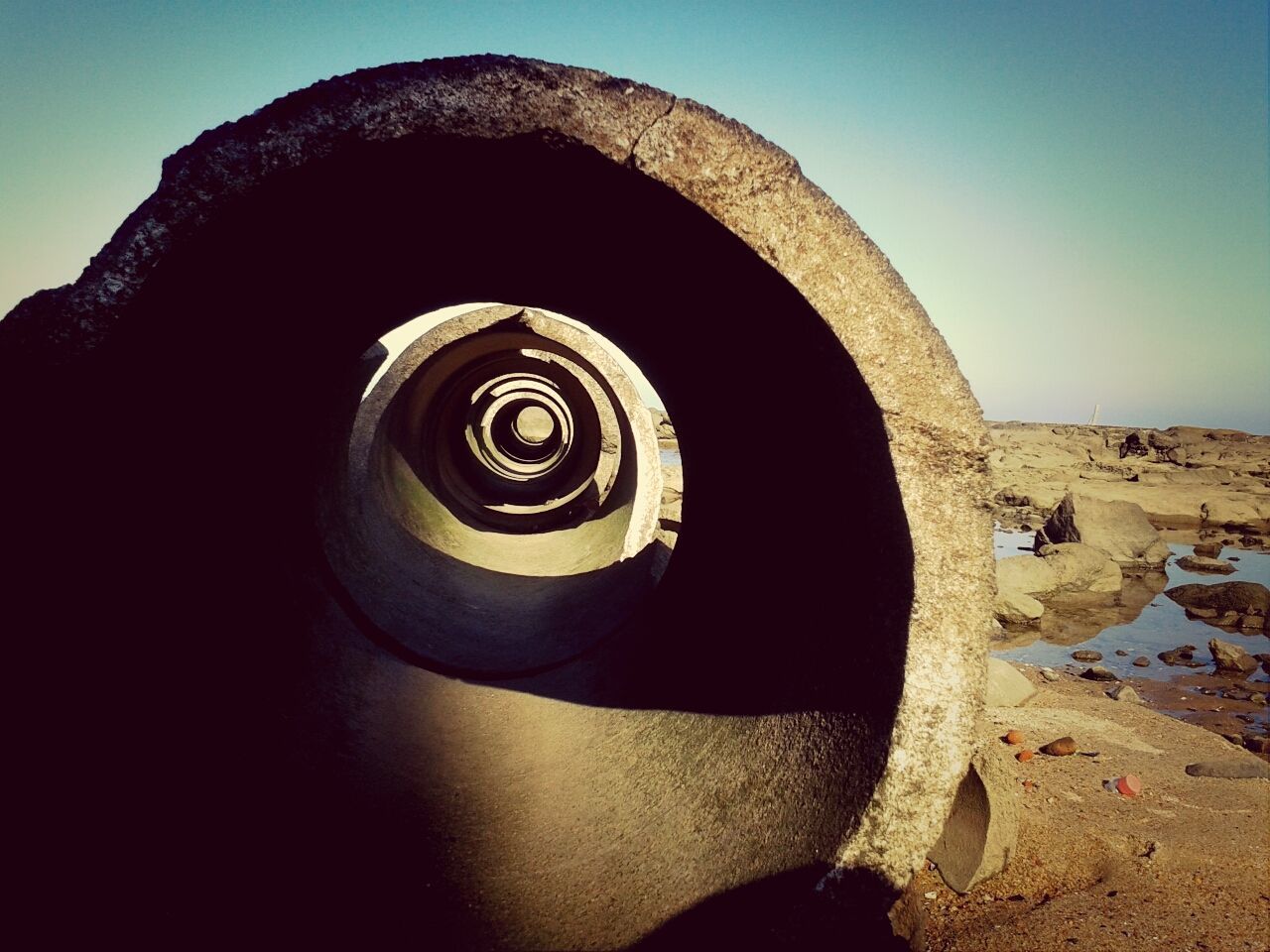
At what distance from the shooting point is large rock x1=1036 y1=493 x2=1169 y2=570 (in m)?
11.0

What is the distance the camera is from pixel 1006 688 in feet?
16.4

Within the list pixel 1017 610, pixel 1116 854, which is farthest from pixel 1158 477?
pixel 1116 854

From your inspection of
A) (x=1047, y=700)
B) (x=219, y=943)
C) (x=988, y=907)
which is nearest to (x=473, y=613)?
(x=219, y=943)

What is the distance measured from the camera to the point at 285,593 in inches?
124

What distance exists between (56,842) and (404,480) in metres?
Answer: 5.45

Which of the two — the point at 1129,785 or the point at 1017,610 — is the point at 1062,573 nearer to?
the point at 1017,610

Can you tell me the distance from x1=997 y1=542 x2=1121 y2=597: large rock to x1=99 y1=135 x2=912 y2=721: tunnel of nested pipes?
23.7ft

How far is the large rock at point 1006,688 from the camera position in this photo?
490cm

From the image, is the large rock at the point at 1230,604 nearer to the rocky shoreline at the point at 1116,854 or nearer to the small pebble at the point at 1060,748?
the rocky shoreline at the point at 1116,854

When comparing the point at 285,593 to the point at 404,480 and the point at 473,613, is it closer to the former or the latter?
the point at 473,613

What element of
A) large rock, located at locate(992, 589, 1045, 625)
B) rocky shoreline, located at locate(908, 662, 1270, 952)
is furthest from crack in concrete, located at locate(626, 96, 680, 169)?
large rock, located at locate(992, 589, 1045, 625)

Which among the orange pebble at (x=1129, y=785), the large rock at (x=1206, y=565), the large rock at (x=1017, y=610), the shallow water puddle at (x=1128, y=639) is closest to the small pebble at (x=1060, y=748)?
the orange pebble at (x=1129, y=785)

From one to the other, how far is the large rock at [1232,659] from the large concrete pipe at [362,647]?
6.04 metres

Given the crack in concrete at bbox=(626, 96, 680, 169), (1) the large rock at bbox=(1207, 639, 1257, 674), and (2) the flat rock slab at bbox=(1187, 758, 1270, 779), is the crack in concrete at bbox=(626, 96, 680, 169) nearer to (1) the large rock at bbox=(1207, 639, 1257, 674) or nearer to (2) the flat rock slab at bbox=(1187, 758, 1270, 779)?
(2) the flat rock slab at bbox=(1187, 758, 1270, 779)
